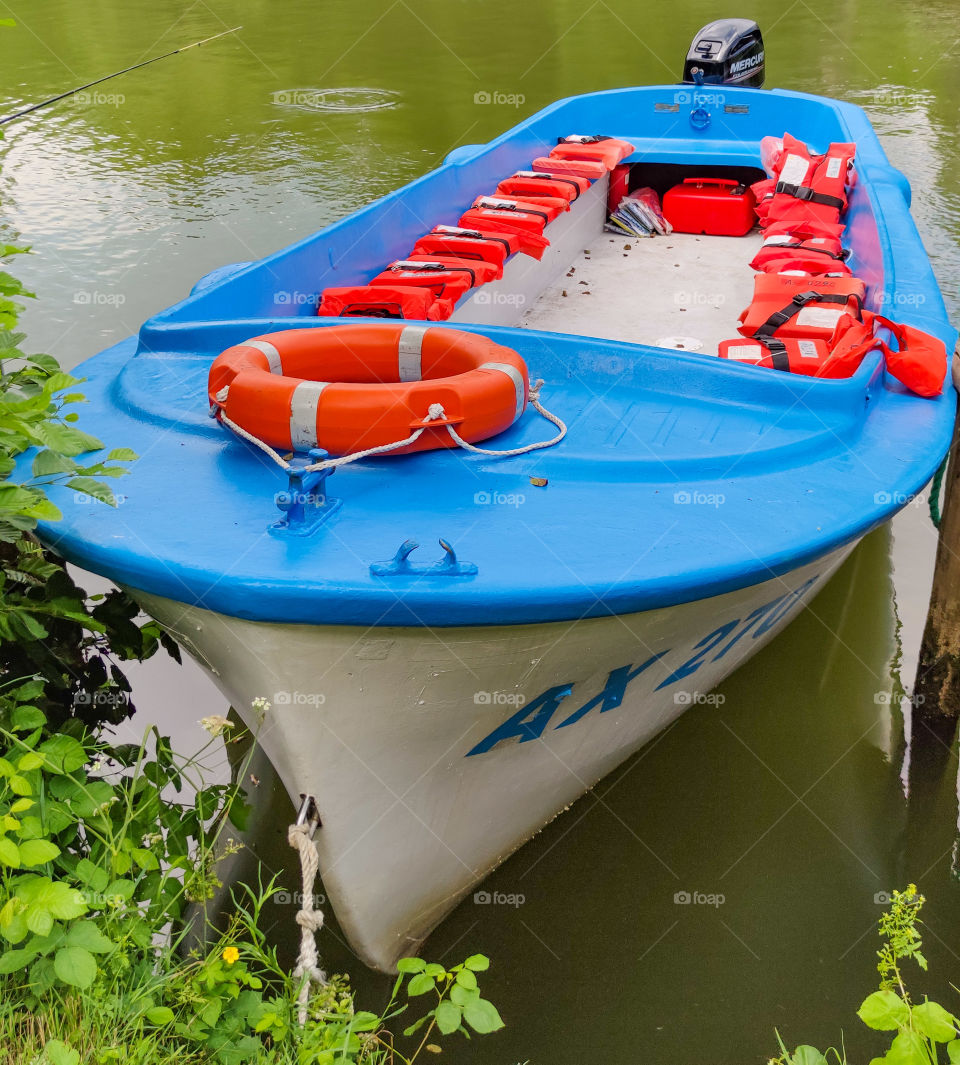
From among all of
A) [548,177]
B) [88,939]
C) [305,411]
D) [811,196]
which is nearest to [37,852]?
[88,939]

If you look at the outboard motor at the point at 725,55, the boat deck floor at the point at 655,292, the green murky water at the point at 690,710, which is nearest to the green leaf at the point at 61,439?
the green murky water at the point at 690,710

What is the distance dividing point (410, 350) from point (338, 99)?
8.98m

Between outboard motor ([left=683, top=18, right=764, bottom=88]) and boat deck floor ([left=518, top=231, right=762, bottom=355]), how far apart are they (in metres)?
1.26

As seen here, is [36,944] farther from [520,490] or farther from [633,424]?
[633,424]

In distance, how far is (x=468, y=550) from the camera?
201 centimetres

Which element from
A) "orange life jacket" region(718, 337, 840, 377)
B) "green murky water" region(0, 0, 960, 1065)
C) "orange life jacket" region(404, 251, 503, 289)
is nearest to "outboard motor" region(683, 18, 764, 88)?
"green murky water" region(0, 0, 960, 1065)

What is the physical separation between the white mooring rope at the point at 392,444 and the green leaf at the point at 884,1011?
119cm

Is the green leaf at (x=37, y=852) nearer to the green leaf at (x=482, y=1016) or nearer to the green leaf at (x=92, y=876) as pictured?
the green leaf at (x=92, y=876)

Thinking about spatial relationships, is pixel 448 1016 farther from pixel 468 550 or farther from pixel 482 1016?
pixel 468 550

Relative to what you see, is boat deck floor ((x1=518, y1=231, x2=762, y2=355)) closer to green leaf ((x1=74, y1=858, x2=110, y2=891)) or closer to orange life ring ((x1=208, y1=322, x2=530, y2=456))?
orange life ring ((x1=208, y1=322, x2=530, y2=456))

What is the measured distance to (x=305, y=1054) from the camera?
199 cm

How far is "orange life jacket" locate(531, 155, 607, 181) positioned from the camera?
5040mm

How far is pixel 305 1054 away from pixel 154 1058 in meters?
0.27

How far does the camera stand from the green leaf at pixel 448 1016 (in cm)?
189
